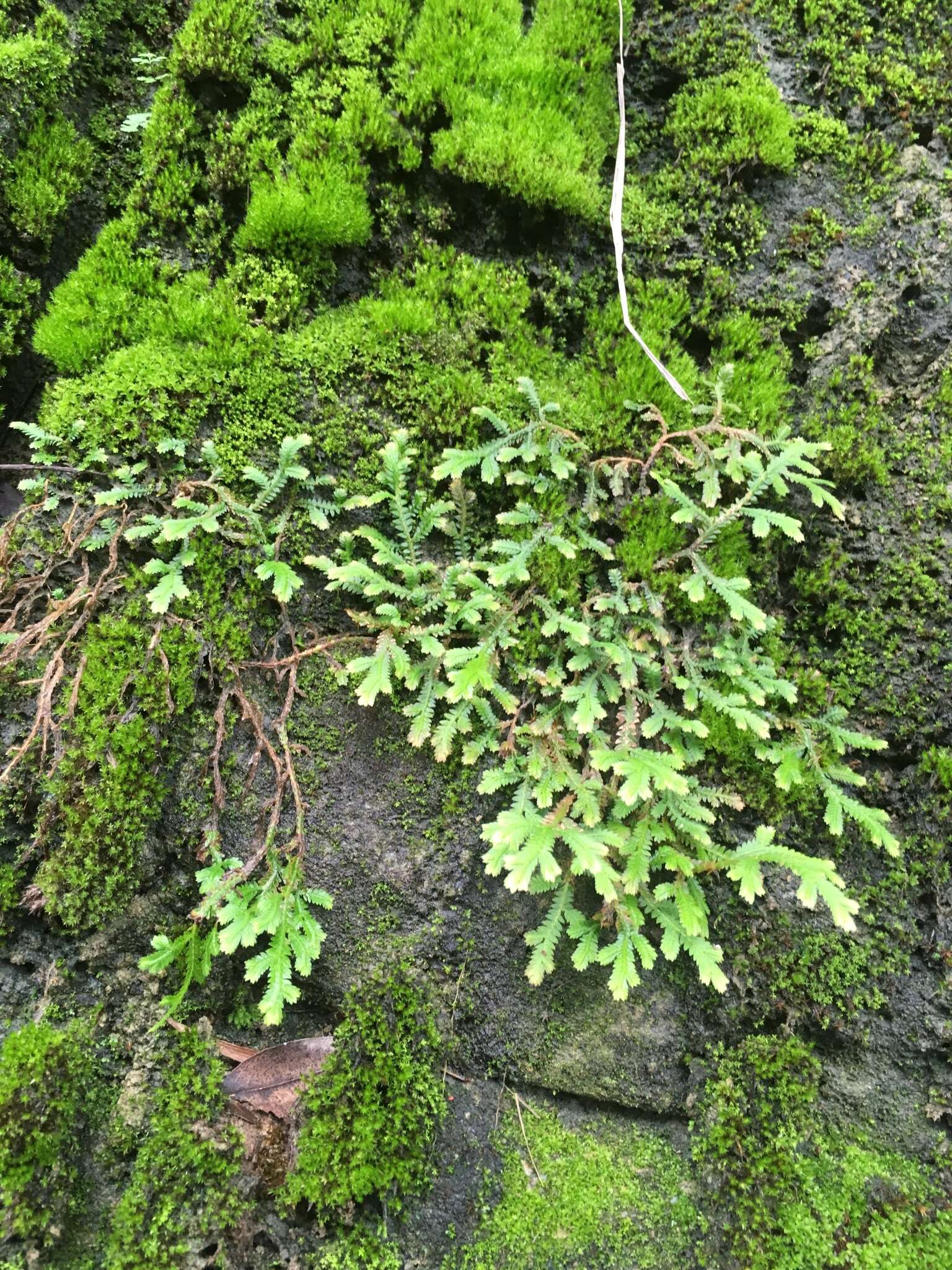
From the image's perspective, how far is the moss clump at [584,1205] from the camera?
3363 mm

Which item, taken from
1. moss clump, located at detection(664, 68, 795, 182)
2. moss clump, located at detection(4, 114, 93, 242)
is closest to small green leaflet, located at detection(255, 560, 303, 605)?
moss clump, located at detection(4, 114, 93, 242)

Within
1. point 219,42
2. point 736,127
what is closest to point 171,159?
point 219,42

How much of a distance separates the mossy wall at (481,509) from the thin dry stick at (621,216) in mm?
92

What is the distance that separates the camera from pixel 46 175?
393cm

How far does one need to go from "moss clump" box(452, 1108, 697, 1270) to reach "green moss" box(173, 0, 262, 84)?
578 centimetres

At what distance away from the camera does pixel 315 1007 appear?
3537 millimetres

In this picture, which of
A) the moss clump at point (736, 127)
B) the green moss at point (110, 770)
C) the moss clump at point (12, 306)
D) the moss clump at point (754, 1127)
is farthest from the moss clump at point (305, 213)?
the moss clump at point (754, 1127)

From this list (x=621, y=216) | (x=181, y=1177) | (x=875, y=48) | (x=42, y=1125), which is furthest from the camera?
(x=875, y=48)

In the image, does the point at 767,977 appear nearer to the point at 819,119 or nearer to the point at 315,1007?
the point at 315,1007

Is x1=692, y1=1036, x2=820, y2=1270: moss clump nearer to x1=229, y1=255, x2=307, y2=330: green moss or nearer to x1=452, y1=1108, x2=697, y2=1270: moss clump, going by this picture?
x1=452, y1=1108, x2=697, y2=1270: moss clump

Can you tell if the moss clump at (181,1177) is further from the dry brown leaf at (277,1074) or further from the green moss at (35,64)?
the green moss at (35,64)

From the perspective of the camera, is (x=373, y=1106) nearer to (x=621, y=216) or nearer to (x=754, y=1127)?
(x=754, y=1127)

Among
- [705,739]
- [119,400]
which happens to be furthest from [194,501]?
[705,739]

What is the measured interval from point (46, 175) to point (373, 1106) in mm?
5091
